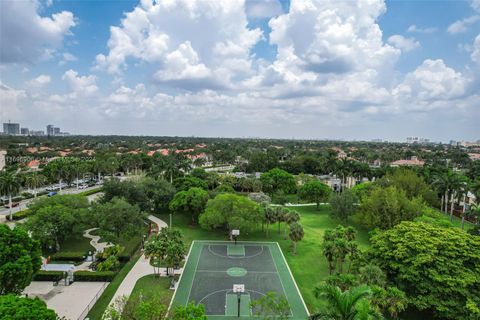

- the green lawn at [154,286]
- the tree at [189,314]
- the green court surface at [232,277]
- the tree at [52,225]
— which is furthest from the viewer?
the tree at [52,225]

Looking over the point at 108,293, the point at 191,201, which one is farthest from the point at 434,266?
the point at 191,201

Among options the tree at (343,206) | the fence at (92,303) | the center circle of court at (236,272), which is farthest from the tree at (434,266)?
the fence at (92,303)

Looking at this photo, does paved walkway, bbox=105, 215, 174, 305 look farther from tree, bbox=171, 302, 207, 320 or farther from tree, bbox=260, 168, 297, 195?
tree, bbox=260, 168, 297, 195

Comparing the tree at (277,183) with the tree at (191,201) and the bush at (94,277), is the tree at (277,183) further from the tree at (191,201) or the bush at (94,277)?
the bush at (94,277)

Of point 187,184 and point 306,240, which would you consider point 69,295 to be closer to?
point 306,240

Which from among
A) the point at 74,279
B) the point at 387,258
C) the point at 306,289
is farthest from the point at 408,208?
the point at 74,279

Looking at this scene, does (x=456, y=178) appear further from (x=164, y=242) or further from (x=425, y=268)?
(x=164, y=242)
